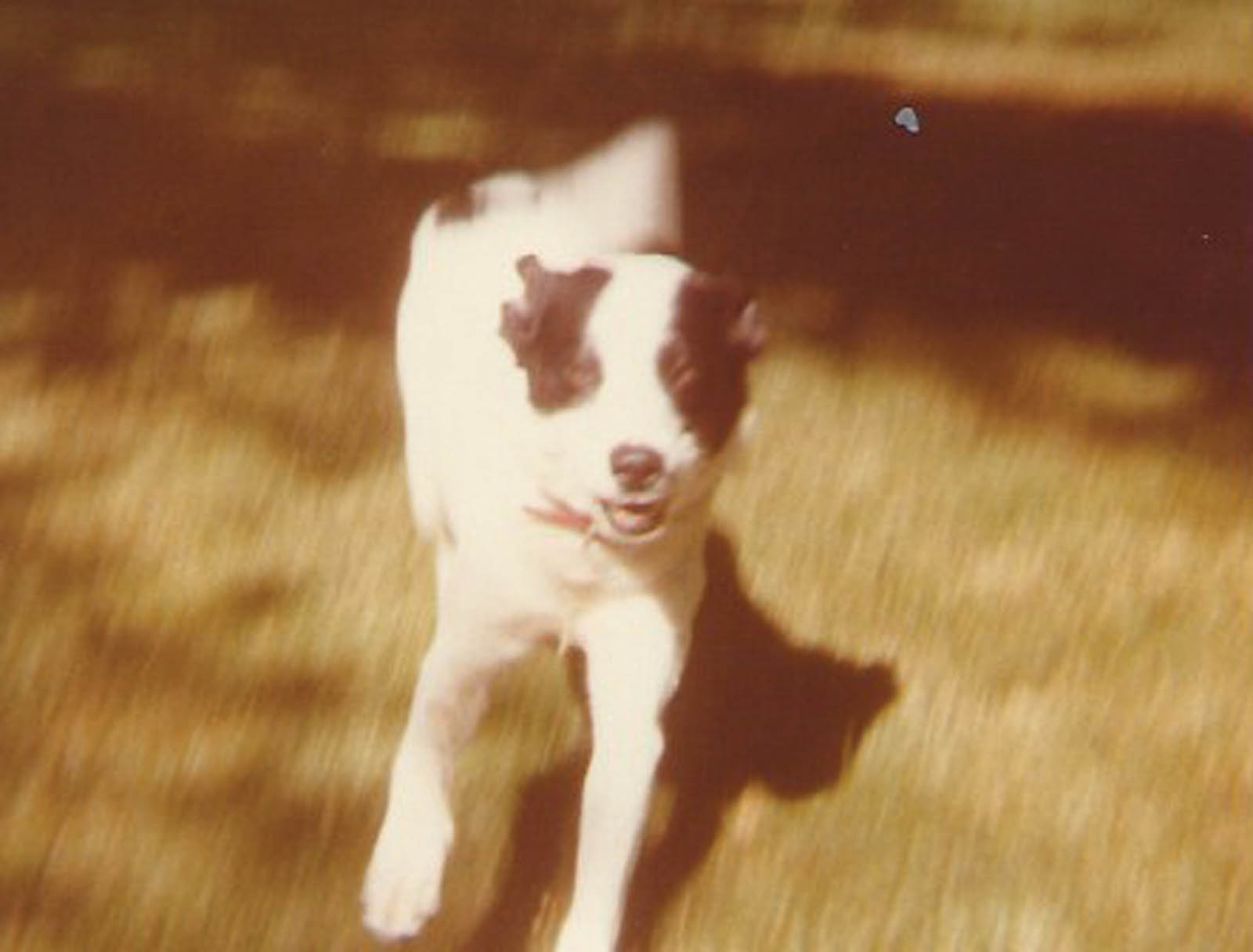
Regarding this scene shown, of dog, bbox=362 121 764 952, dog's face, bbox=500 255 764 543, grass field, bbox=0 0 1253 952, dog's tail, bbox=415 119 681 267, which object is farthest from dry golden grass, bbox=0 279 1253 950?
dog's face, bbox=500 255 764 543

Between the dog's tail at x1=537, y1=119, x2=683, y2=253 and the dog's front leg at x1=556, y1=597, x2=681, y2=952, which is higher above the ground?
the dog's tail at x1=537, y1=119, x2=683, y2=253

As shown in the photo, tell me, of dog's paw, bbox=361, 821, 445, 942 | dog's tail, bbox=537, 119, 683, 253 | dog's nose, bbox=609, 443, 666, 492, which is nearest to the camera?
dog's nose, bbox=609, 443, 666, 492

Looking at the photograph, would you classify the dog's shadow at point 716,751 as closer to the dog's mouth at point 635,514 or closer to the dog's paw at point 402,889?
the dog's paw at point 402,889

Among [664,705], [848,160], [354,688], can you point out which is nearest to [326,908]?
[354,688]

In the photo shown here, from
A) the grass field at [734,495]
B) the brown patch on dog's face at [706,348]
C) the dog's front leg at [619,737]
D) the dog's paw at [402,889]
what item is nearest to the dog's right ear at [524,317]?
the brown patch on dog's face at [706,348]

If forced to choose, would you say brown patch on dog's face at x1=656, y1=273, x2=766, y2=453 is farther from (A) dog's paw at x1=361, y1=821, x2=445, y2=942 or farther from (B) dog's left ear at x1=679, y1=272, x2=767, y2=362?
(A) dog's paw at x1=361, y1=821, x2=445, y2=942

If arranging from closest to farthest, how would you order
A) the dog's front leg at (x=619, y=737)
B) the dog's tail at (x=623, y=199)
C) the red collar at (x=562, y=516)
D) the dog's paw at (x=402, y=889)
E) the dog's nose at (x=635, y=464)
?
the dog's nose at (x=635, y=464) < the red collar at (x=562, y=516) < the dog's front leg at (x=619, y=737) < the dog's paw at (x=402, y=889) < the dog's tail at (x=623, y=199)

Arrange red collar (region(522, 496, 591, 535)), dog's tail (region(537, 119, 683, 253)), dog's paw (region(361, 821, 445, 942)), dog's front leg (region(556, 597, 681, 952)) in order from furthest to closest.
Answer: dog's tail (region(537, 119, 683, 253)) → dog's paw (region(361, 821, 445, 942)) → dog's front leg (region(556, 597, 681, 952)) → red collar (region(522, 496, 591, 535))
